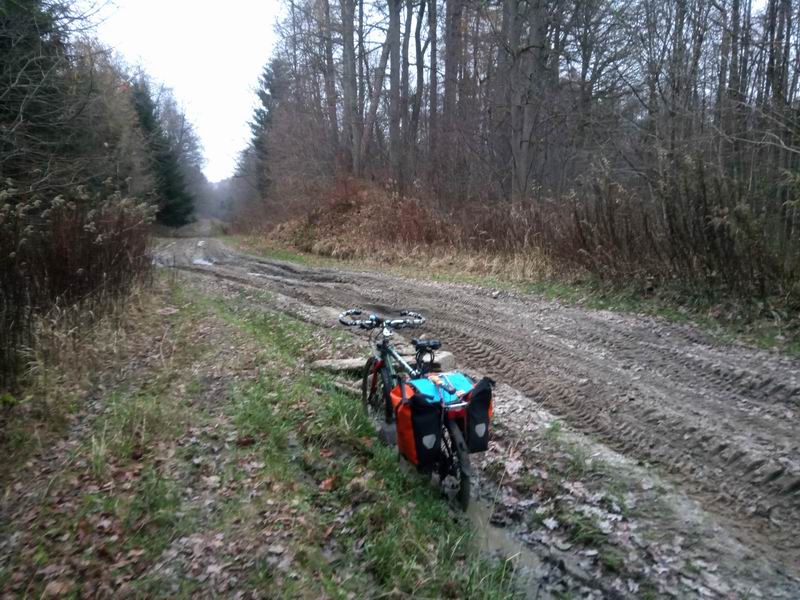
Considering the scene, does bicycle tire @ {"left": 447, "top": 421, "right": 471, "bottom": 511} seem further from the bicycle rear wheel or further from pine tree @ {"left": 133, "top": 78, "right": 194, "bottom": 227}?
pine tree @ {"left": 133, "top": 78, "right": 194, "bottom": 227}

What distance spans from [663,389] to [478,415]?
9.99 ft

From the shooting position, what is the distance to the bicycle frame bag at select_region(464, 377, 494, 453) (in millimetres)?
4246

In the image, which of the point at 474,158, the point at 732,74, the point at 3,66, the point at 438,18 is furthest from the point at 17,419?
the point at 438,18

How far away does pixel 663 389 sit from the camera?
6266 millimetres

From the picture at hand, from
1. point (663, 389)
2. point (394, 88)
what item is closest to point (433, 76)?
point (394, 88)

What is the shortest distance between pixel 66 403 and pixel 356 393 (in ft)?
10.1

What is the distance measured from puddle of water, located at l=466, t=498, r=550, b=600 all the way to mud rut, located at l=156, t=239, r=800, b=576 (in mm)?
1441

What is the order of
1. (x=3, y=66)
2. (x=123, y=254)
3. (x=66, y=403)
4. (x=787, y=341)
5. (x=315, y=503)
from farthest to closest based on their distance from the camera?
(x=123, y=254) < (x=3, y=66) < (x=787, y=341) < (x=66, y=403) < (x=315, y=503)

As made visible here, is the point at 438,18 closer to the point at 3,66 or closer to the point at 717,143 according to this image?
the point at 717,143

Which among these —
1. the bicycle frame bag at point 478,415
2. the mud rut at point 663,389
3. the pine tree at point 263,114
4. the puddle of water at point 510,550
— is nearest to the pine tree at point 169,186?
the pine tree at point 263,114

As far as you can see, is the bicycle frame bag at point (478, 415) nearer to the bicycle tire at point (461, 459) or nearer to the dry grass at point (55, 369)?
the bicycle tire at point (461, 459)

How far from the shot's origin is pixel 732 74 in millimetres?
13539

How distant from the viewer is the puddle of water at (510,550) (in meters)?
3.91

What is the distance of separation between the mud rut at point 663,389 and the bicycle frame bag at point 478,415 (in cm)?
178
